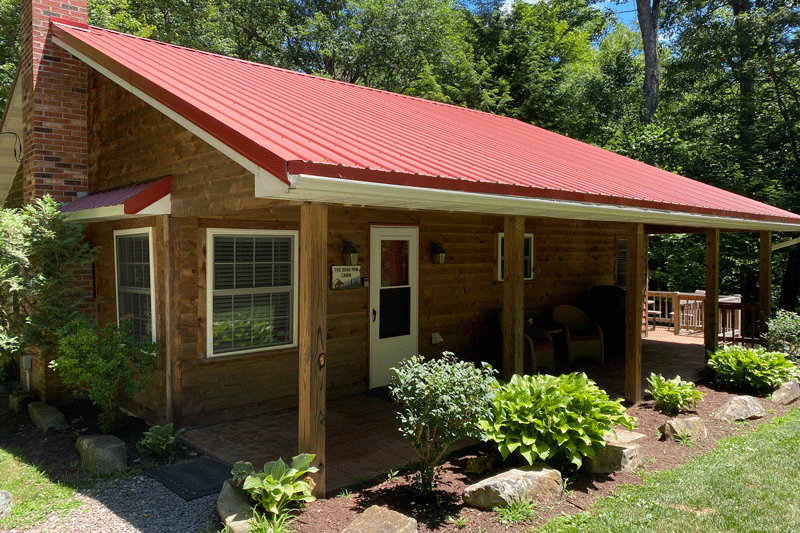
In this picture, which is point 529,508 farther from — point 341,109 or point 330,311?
point 341,109

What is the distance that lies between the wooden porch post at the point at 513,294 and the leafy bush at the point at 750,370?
12.3 feet

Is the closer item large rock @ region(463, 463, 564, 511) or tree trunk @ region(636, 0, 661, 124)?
large rock @ region(463, 463, 564, 511)

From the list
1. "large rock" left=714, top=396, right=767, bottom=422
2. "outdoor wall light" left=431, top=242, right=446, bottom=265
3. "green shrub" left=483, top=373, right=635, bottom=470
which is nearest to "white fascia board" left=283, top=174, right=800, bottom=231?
"green shrub" left=483, top=373, right=635, bottom=470

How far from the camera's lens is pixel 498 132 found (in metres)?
9.45

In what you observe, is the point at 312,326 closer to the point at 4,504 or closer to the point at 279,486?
the point at 279,486

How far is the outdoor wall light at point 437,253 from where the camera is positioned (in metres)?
8.09

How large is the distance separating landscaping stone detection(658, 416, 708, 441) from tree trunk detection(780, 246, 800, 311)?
12.2 meters

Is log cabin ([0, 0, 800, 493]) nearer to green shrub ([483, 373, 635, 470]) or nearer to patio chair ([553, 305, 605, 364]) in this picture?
green shrub ([483, 373, 635, 470])

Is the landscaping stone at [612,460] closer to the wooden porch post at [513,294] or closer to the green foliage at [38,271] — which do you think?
the wooden porch post at [513,294]

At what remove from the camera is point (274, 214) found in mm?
6402

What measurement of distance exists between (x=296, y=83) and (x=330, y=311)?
124 inches

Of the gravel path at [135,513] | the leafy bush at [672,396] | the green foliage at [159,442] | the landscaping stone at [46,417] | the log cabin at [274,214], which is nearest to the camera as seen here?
the gravel path at [135,513]

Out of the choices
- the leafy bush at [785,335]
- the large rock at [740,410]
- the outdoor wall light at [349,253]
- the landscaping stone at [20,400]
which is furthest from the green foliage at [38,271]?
the leafy bush at [785,335]

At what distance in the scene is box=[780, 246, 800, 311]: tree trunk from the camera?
15.6 m
